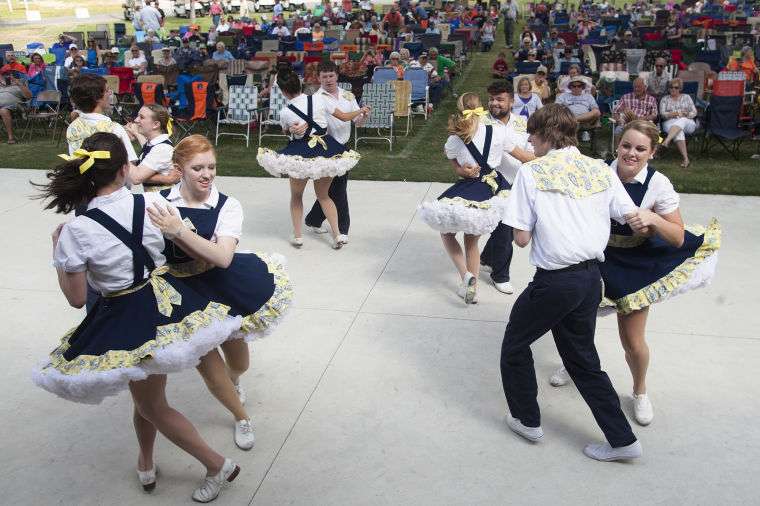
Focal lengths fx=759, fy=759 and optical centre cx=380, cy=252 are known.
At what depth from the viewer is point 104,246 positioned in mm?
2902

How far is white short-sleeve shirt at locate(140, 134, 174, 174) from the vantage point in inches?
180

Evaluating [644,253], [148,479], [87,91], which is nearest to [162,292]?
[148,479]

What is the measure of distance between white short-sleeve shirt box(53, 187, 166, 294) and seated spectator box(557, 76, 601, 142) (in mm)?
8697

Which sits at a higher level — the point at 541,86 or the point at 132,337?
the point at 541,86

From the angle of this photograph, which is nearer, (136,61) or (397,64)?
(397,64)

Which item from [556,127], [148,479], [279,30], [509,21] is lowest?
[148,479]

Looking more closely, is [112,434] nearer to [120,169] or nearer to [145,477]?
[145,477]

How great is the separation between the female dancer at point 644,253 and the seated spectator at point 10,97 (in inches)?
435

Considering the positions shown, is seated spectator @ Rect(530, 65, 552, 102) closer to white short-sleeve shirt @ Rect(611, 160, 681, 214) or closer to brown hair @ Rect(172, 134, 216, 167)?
white short-sleeve shirt @ Rect(611, 160, 681, 214)

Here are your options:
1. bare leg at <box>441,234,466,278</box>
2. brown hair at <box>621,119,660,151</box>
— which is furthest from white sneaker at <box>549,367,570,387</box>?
brown hair at <box>621,119,660,151</box>

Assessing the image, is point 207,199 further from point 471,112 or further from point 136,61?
point 136,61

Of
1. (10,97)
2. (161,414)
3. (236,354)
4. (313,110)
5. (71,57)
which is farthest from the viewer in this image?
(71,57)

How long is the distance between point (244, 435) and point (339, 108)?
346 centimetres

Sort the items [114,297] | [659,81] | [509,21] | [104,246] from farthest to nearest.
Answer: [509,21] → [659,81] → [114,297] → [104,246]
